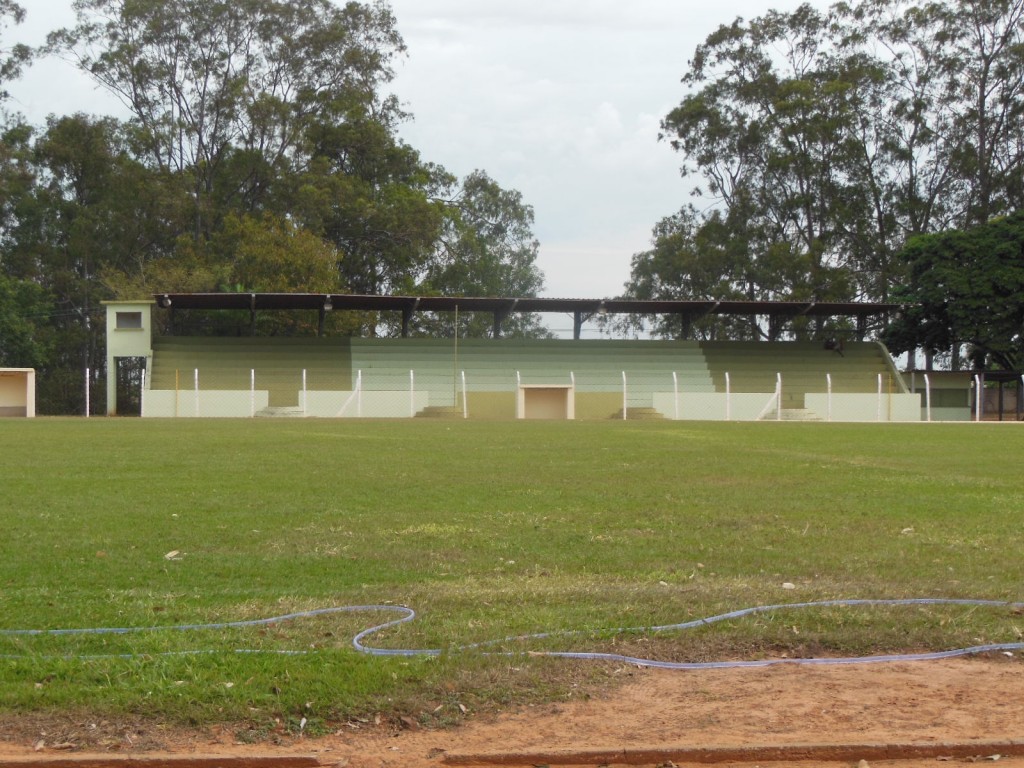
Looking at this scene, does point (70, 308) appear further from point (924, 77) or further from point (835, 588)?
point (835, 588)

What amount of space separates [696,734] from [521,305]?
139ft

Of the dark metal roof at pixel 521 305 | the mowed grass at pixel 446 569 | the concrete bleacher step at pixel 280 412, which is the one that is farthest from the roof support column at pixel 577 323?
the mowed grass at pixel 446 569

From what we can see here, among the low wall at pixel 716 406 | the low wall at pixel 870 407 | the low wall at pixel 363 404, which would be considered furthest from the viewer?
the low wall at pixel 870 407

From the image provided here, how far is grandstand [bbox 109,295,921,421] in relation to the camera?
41.2m

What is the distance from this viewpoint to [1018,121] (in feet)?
190

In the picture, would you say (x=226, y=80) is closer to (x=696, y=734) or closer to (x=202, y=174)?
(x=202, y=174)

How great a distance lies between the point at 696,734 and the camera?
4.61m

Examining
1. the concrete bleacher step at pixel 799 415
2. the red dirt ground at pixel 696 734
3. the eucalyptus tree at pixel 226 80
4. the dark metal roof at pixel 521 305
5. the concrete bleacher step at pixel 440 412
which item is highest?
the eucalyptus tree at pixel 226 80

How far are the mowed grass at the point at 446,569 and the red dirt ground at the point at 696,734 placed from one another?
218 millimetres

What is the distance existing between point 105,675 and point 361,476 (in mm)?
9373

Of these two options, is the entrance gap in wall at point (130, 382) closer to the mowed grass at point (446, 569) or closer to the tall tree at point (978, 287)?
the mowed grass at point (446, 569)

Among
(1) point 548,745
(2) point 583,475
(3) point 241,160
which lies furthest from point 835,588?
(3) point 241,160

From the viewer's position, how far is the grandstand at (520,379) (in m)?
41.2

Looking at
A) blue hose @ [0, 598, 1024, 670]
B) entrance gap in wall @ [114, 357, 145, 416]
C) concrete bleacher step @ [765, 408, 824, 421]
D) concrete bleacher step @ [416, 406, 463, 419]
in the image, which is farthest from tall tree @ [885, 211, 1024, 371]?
blue hose @ [0, 598, 1024, 670]
